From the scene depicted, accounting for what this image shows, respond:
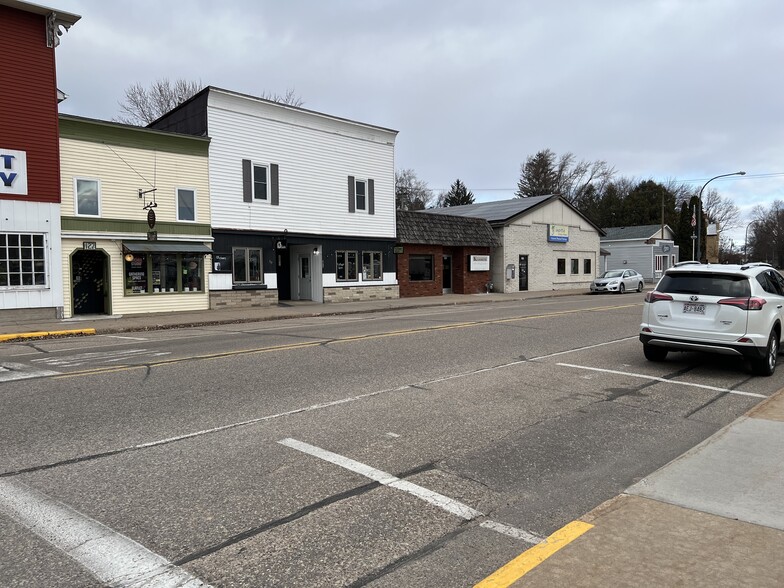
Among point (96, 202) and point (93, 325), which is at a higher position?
point (96, 202)

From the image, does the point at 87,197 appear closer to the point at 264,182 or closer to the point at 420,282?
the point at 264,182

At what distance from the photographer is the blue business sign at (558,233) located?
37.9m

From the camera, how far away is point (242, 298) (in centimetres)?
2280

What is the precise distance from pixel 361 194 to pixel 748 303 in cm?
2066

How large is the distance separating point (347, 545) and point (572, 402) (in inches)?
174

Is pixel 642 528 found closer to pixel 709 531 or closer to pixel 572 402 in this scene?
pixel 709 531

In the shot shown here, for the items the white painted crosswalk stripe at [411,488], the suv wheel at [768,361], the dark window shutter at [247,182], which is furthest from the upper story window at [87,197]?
the suv wheel at [768,361]

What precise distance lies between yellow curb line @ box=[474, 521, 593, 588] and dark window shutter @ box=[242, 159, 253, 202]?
21.2 m

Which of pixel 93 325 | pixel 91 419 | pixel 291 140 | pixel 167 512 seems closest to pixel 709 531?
pixel 167 512

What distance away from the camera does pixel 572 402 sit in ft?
23.4

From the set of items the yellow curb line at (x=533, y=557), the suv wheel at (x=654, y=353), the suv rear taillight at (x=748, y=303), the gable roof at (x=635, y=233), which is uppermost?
the gable roof at (x=635, y=233)

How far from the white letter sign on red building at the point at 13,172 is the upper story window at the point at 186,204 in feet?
16.3

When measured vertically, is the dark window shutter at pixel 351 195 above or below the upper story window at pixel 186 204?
above

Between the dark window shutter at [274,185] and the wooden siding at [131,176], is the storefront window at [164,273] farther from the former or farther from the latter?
the dark window shutter at [274,185]
